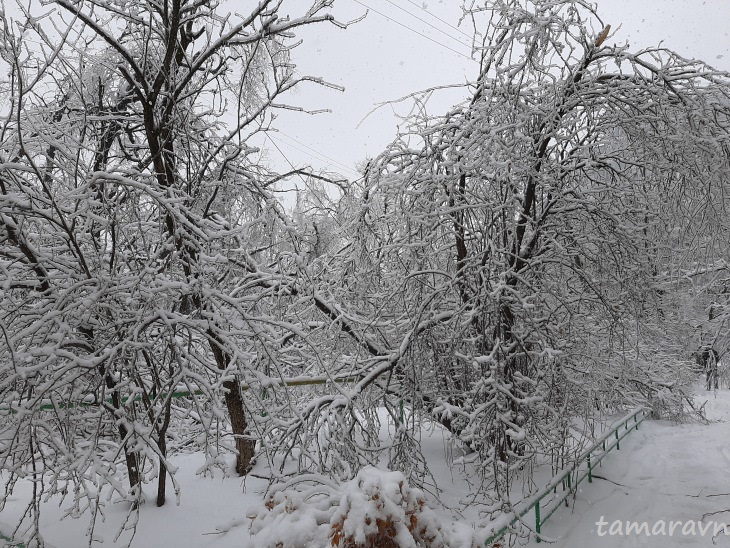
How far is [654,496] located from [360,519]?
21.9 ft

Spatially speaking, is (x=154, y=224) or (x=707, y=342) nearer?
(x=154, y=224)

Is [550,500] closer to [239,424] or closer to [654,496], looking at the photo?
[654,496]

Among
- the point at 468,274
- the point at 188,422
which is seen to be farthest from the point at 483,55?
the point at 188,422

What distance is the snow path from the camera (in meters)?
5.73

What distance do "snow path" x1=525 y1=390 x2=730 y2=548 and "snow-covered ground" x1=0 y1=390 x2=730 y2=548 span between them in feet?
0.04

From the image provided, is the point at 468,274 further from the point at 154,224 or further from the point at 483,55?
the point at 154,224

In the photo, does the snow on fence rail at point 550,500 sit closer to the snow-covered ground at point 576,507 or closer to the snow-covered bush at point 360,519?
the snow-covered ground at point 576,507

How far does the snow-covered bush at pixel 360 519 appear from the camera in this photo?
7.77 ft

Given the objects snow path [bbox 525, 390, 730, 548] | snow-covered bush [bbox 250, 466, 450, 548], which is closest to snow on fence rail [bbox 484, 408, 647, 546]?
snow path [bbox 525, 390, 730, 548]

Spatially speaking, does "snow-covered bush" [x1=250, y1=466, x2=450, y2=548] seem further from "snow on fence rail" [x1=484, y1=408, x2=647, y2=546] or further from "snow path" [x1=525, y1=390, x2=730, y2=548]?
"snow path" [x1=525, y1=390, x2=730, y2=548]

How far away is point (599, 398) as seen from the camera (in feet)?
21.1

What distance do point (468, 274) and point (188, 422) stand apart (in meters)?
5.39

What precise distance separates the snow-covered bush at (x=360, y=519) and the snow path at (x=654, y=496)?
10.4 ft

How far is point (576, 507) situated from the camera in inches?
258
